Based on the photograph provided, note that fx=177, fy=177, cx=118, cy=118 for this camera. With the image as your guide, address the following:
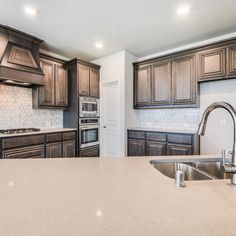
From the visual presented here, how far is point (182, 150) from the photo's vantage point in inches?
124

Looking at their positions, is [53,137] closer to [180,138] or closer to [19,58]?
[19,58]

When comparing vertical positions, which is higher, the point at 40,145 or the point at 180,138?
the point at 180,138

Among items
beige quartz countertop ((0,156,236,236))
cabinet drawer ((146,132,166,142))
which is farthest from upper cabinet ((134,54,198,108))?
beige quartz countertop ((0,156,236,236))

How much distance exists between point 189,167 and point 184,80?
251cm

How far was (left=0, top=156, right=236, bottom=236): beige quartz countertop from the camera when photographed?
49 centimetres

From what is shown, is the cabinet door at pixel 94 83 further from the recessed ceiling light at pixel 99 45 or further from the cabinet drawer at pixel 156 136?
the cabinet drawer at pixel 156 136

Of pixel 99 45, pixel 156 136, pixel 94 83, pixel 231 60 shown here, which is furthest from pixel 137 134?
pixel 231 60

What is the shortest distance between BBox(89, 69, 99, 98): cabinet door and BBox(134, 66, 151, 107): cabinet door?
915mm

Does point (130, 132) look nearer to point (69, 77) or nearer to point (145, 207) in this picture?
point (69, 77)

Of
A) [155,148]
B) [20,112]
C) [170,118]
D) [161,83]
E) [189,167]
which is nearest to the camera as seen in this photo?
[189,167]

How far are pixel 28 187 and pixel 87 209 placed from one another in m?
0.35

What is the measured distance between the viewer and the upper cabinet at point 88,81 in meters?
3.86

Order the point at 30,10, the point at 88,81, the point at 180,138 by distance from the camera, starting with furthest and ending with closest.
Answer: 1. the point at 88,81
2. the point at 180,138
3. the point at 30,10

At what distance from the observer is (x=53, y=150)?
128 inches
